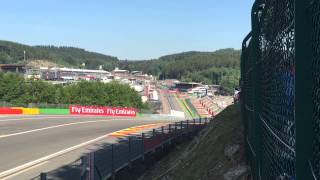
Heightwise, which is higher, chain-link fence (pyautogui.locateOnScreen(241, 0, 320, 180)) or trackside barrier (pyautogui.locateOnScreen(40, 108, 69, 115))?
chain-link fence (pyautogui.locateOnScreen(241, 0, 320, 180))

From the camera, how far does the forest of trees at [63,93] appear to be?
94188 millimetres

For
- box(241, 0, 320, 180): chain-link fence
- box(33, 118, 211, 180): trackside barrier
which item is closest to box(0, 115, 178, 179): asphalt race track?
box(33, 118, 211, 180): trackside barrier

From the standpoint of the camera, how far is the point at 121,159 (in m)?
17.6

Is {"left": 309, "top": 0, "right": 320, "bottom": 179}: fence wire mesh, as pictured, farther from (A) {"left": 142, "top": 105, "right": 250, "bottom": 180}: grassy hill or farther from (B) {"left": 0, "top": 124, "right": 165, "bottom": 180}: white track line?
(B) {"left": 0, "top": 124, "right": 165, "bottom": 180}: white track line

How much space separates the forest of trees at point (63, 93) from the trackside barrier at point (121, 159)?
6609 cm

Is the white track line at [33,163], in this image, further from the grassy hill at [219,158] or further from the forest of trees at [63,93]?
the forest of trees at [63,93]

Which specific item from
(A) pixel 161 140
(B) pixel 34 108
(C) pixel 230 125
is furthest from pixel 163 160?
(B) pixel 34 108

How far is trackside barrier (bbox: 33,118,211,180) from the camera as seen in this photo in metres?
12.6

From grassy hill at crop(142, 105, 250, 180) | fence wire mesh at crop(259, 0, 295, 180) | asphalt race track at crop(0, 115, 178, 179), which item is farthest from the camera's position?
asphalt race track at crop(0, 115, 178, 179)

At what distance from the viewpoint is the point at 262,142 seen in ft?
18.2

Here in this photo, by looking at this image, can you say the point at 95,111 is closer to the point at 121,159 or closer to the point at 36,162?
the point at 36,162

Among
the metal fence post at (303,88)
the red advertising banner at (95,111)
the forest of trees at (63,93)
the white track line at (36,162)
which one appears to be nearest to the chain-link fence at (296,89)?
the metal fence post at (303,88)

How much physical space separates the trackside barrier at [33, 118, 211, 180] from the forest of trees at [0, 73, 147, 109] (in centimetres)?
6609

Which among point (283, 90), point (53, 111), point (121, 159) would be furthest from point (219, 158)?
point (53, 111)
